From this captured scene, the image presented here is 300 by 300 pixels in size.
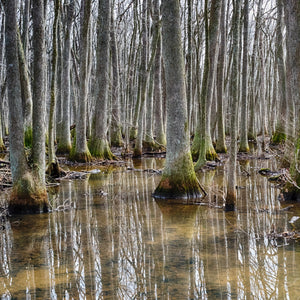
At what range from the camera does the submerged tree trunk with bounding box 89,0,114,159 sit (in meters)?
15.9

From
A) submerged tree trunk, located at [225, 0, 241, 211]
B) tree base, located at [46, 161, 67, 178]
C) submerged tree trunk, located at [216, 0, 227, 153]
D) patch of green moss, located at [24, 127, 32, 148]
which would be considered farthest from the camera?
submerged tree trunk, located at [216, 0, 227, 153]

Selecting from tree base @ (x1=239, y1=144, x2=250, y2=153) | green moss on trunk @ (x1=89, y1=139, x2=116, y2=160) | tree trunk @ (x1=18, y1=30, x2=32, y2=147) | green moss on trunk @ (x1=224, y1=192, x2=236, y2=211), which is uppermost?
tree trunk @ (x1=18, y1=30, x2=32, y2=147)

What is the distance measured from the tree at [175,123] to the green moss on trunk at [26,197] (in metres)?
2.85

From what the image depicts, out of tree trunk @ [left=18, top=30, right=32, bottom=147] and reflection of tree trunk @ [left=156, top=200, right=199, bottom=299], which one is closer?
reflection of tree trunk @ [left=156, top=200, right=199, bottom=299]

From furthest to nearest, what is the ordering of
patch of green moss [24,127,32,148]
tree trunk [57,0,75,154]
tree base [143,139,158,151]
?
tree base [143,139,158,151], tree trunk [57,0,75,154], patch of green moss [24,127,32,148]

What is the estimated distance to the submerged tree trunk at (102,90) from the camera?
1590cm

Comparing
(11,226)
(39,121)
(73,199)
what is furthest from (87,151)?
(11,226)

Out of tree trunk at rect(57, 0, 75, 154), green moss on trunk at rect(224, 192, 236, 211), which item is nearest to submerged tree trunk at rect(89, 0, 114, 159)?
tree trunk at rect(57, 0, 75, 154)

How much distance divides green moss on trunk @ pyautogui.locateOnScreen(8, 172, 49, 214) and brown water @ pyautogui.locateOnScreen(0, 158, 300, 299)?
33cm

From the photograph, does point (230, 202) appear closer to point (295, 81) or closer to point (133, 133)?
point (295, 81)

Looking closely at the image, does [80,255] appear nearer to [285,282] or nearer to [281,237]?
[285,282]

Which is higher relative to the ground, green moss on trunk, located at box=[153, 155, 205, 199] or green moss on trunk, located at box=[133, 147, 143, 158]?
green moss on trunk, located at box=[133, 147, 143, 158]

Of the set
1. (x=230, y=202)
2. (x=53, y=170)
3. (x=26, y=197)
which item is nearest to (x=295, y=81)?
(x=230, y=202)

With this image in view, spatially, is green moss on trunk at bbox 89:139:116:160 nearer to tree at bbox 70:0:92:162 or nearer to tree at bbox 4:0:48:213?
tree at bbox 70:0:92:162
